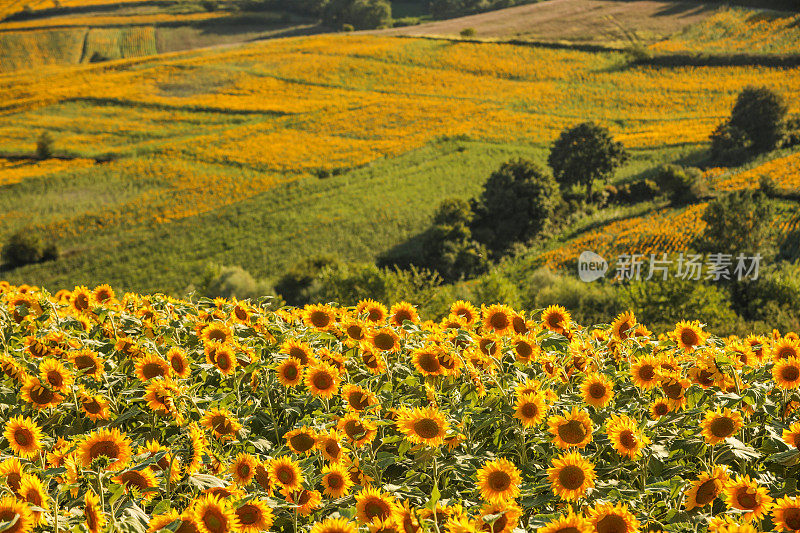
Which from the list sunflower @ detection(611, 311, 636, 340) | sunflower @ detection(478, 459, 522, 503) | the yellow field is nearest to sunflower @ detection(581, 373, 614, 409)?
sunflower @ detection(478, 459, 522, 503)

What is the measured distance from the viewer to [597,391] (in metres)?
3.57

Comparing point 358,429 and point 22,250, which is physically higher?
point 358,429

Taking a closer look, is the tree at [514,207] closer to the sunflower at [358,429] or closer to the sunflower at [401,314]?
the sunflower at [401,314]

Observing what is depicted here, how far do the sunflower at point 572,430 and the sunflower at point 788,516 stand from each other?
32.2 inches

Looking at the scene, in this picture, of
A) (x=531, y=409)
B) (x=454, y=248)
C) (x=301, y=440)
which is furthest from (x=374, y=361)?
(x=454, y=248)

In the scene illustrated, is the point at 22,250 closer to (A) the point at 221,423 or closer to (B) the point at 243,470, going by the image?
(A) the point at 221,423

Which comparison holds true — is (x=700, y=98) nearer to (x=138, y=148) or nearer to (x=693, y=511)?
(x=138, y=148)

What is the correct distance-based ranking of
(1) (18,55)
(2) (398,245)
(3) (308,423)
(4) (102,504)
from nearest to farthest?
1. (4) (102,504)
2. (3) (308,423)
3. (2) (398,245)
4. (1) (18,55)

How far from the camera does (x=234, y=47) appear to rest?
42062 mm

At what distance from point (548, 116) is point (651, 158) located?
6.68 meters

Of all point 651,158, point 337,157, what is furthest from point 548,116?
point 337,157

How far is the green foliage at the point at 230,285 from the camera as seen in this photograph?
70.0ft

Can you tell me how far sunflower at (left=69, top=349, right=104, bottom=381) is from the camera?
3924mm

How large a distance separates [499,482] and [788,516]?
117cm
